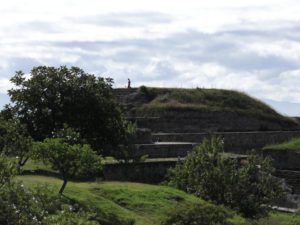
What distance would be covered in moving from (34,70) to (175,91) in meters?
23.9

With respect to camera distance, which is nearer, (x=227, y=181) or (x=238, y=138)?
(x=227, y=181)

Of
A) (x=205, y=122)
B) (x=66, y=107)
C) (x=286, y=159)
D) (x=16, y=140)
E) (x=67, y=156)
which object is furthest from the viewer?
(x=205, y=122)

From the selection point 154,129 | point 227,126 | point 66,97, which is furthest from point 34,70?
point 227,126

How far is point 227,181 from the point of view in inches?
730

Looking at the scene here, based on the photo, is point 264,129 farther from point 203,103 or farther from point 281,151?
point 281,151

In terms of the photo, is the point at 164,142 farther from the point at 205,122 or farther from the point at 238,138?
the point at 205,122

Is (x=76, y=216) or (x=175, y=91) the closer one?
(x=76, y=216)

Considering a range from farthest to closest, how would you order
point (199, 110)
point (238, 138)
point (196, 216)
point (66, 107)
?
point (199, 110) → point (238, 138) → point (66, 107) → point (196, 216)

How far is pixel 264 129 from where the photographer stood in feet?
141

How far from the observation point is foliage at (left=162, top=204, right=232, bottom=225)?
1255cm

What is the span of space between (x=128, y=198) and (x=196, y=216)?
4.23 meters

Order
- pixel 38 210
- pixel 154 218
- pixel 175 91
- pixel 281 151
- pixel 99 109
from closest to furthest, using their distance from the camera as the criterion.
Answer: pixel 38 210 → pixel 154 218 → pixel 99 109 → pixel 281 151 → pixel 175 91

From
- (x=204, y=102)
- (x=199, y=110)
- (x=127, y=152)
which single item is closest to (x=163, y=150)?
(x=127, y=152)

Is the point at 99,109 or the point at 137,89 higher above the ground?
the point at 137,89
